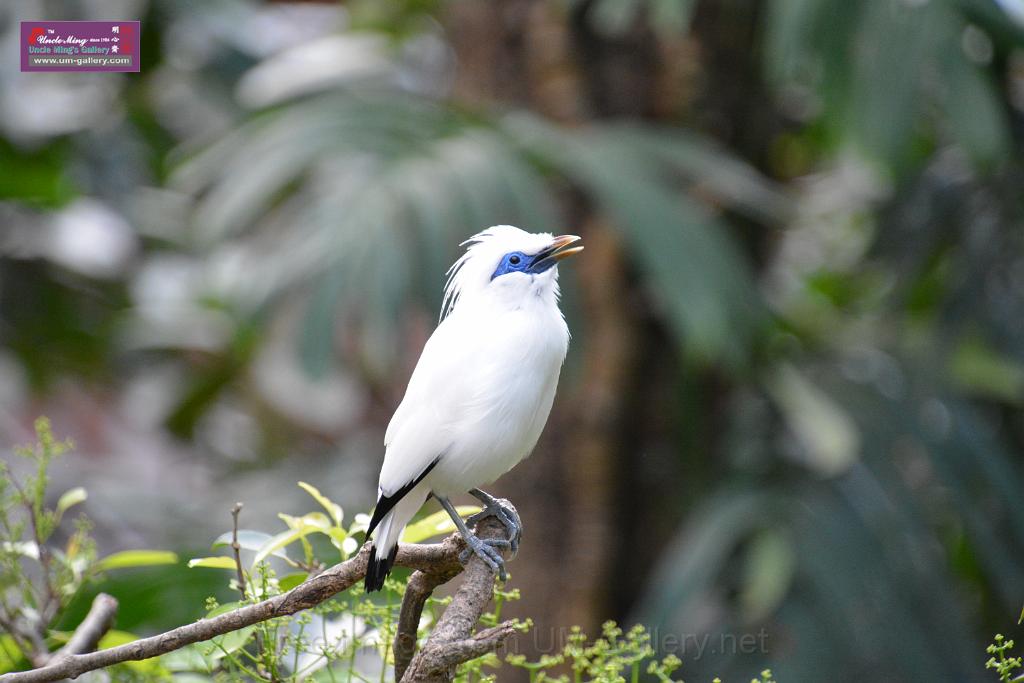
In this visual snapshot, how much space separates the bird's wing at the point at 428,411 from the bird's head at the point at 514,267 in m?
0.08

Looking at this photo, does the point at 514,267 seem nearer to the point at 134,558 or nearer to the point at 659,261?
the point at 134,558

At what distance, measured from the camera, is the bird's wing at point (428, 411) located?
1.56 metres

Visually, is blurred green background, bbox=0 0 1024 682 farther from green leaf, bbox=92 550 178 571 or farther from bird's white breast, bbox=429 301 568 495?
bird's white breast, bbox=429 301 568 495

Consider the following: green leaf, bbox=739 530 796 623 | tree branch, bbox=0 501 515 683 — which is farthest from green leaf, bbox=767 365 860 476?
tree branch, bbox=0 501 515 683

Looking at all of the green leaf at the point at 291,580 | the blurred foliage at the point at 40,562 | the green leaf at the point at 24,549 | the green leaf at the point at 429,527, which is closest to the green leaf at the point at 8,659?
the blurred foliage at the point at 40,562

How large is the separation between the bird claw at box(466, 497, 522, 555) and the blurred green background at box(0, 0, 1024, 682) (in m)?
1.62

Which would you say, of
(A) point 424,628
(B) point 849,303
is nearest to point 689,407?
(B) point 849,303

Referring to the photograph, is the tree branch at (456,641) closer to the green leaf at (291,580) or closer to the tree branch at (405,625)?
the tree branch at (405,625)

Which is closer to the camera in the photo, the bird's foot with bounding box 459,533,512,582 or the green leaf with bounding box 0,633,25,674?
the bird's foot with bounding box 459,533,512,582

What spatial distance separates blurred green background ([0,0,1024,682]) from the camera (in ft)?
12.2

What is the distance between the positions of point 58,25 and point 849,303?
4.09m

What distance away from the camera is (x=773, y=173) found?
16.9ft

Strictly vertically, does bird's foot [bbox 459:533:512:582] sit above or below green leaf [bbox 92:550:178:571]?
above

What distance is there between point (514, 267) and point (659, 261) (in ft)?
7.21
